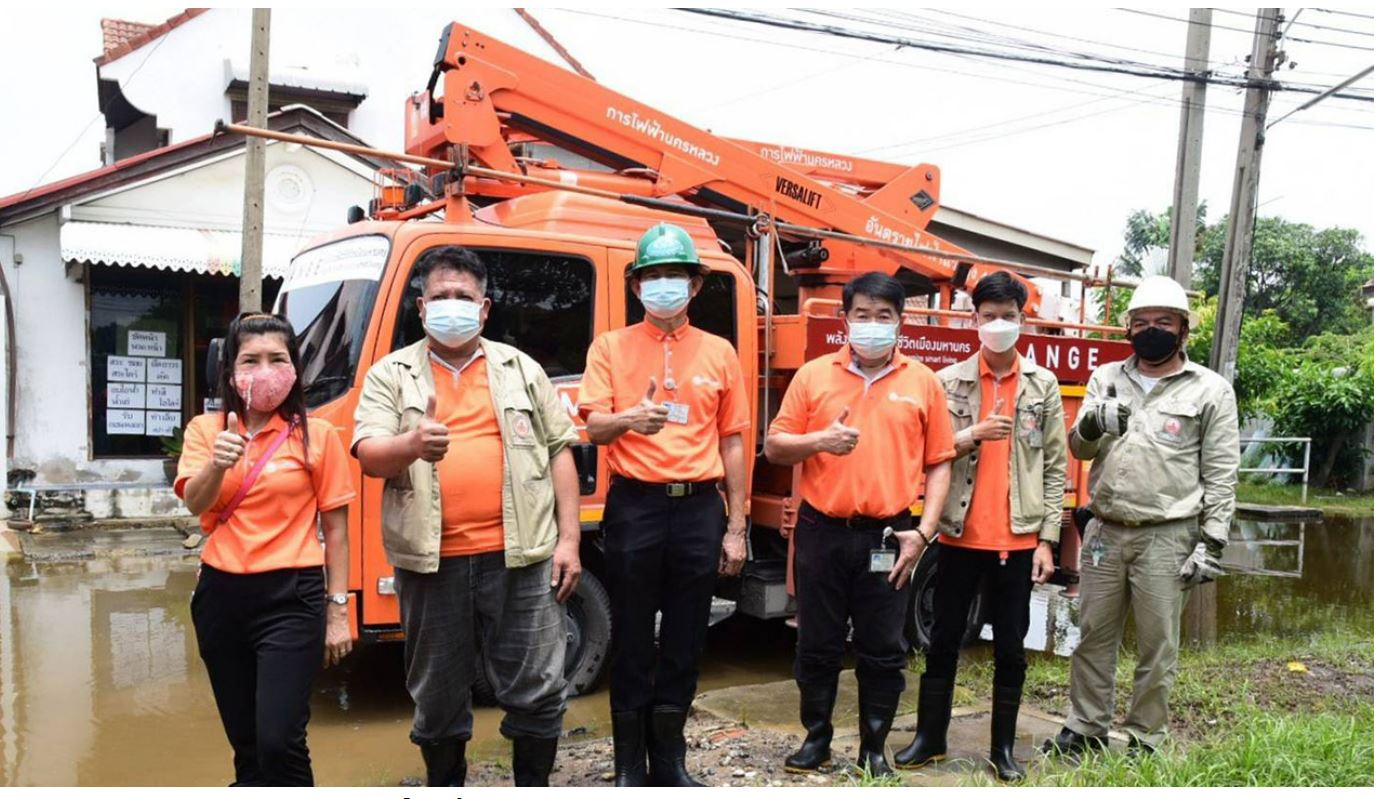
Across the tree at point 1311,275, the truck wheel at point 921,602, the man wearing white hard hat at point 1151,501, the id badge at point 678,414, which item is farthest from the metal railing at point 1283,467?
the id badge at point 678,414

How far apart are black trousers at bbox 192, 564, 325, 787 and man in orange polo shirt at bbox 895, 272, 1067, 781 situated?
2261 millimetres

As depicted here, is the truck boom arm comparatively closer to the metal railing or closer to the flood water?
the flood water

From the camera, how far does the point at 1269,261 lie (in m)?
30.3

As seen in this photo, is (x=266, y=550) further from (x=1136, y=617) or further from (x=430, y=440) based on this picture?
(x=1136, y=617)

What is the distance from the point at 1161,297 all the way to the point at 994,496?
1003 millimetres

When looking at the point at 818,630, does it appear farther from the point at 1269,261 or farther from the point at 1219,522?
the point at 1269,261

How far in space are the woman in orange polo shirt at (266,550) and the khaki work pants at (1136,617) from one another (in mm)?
2858

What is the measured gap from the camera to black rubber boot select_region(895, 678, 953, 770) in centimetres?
412

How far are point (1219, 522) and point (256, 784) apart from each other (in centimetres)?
345

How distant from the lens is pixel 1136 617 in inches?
165

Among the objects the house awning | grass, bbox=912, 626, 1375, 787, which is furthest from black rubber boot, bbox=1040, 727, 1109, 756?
the house awning

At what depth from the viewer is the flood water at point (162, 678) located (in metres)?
4.56

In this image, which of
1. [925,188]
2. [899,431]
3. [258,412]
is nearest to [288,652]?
[258,412]

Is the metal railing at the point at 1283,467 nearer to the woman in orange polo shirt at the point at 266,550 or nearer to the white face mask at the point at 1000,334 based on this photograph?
the white face mask at the point at 1000,334
